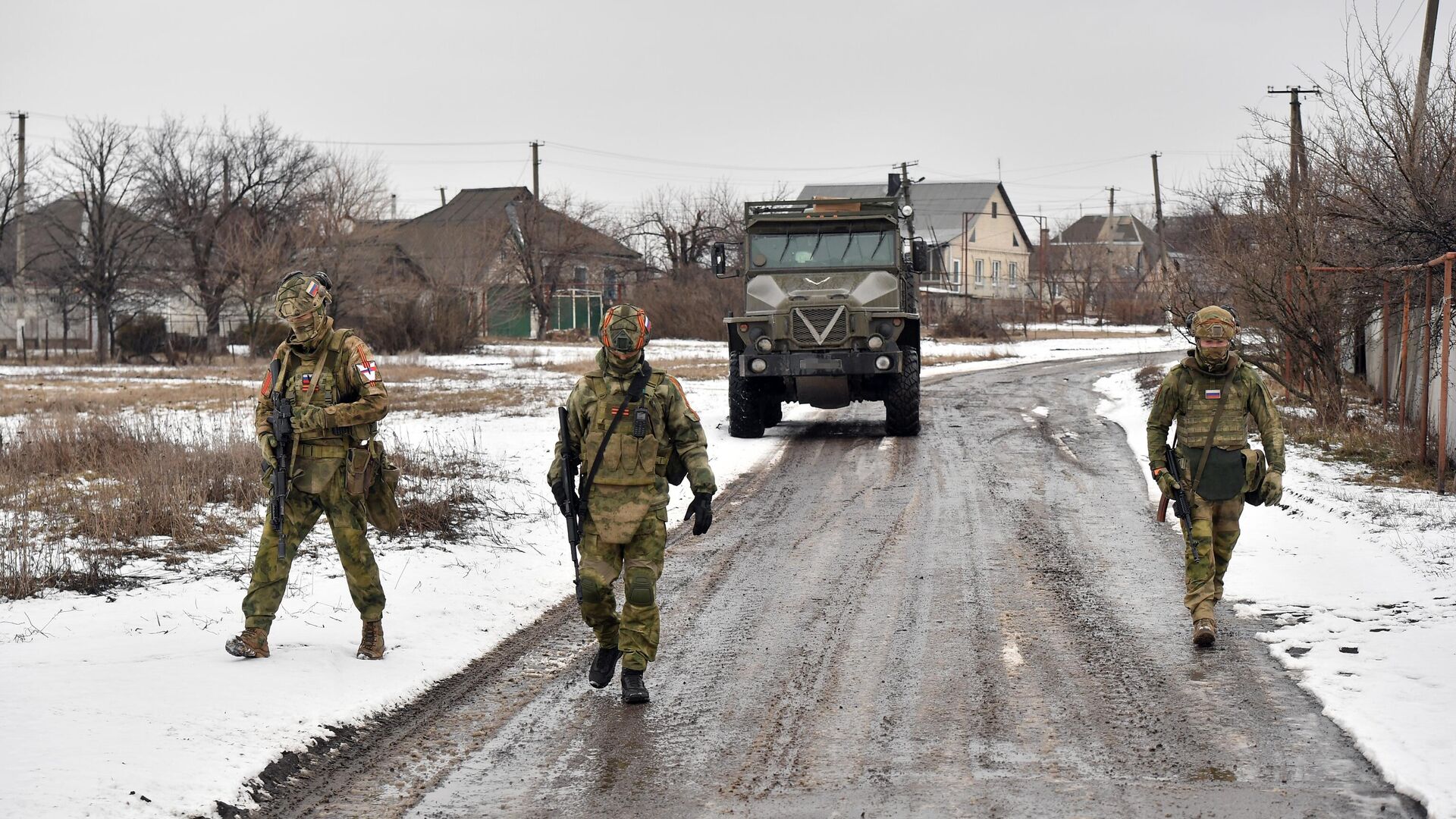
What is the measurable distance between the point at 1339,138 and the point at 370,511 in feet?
37.6

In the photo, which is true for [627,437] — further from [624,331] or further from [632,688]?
[632,688]

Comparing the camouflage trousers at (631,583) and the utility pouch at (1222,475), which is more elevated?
the utility pouch at (1222,475)

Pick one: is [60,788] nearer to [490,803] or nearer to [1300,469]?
[490,803]

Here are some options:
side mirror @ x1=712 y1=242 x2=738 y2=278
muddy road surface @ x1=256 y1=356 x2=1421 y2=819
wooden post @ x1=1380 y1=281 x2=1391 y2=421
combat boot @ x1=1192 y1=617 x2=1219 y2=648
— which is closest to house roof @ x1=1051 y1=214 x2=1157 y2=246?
wooden post @ x1=1380 y1=281 x2=1391 y2=421

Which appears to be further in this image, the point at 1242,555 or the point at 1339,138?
the point at 1339,138

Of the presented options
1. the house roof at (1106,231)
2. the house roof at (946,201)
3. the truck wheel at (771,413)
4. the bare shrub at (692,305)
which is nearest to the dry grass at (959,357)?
the bare shrub at (692,305)

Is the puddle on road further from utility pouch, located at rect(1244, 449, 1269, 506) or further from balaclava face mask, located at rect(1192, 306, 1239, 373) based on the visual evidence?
balaclava face mask, located at rect(1192, 306, 1239, 373)

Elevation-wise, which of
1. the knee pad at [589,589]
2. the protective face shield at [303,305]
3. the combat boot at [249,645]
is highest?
the protective face shield at [303,305]

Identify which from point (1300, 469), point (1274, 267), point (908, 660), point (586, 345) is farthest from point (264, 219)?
point (908, 660)

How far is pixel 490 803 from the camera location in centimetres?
453

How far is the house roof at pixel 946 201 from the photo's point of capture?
71.2 meters

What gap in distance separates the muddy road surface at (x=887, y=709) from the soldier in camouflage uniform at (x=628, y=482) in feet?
1.09

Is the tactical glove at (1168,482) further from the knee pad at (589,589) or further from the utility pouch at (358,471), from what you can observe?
the utility pouch at (358,471)

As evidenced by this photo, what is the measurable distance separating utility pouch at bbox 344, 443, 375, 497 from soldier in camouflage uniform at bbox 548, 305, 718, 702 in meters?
0.93
